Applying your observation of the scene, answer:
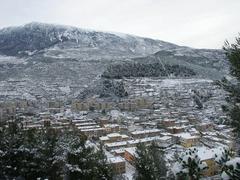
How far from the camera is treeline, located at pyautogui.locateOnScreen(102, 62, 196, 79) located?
11525 centimetres

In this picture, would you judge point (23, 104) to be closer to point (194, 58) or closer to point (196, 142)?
point (196, 142)

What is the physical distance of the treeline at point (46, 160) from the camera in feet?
62.1

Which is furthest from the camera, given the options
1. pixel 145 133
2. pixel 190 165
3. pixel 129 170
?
pixel 145 133

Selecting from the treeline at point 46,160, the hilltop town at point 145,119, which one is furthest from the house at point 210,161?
the treeline at point 46,160

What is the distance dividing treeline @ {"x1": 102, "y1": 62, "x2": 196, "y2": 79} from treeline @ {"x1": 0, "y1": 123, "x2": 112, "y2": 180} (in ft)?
302

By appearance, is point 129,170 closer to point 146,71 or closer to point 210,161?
point 210,161

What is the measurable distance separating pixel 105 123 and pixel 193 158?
4947 cm

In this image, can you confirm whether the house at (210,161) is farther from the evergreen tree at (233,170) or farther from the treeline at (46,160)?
the evergreen tree at (233,170)

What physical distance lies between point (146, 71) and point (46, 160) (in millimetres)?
102698

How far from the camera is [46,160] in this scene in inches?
747

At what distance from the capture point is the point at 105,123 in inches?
2470

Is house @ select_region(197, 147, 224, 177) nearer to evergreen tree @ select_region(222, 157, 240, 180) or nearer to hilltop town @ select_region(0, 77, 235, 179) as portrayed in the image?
hilltop town @ select_region(0, 77, 235, 179)

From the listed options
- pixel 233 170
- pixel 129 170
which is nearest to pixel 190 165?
pixel 233 170

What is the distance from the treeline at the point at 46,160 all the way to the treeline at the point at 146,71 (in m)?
92.0
